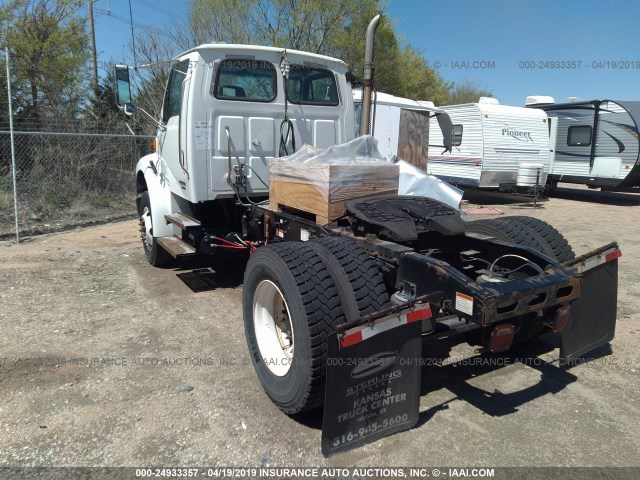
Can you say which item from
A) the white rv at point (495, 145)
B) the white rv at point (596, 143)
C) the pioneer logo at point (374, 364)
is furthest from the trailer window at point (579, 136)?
the pioneer logo at point (374, 364)

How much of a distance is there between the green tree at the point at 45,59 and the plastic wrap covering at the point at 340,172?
9363 mm

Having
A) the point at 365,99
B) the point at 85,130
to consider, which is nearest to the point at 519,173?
the point at 365,99

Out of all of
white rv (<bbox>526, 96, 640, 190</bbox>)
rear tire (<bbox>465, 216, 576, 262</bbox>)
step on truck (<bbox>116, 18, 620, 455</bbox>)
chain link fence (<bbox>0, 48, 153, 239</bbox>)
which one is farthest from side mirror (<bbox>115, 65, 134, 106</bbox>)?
white rv (<bbox>526, 96, 640, 190</bbox>)

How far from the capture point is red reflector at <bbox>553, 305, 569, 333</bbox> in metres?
3.00

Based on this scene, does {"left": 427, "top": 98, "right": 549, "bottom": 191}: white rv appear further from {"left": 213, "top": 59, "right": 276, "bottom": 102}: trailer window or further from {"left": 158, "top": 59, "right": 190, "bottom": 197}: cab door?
{"left": 158, "top": 59, "right": 190, "bottom": 197}: cab door

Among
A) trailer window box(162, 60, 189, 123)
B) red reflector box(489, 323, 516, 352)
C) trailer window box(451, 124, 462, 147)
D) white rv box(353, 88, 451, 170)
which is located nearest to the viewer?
red reflector box(489, 323, 516, 352)

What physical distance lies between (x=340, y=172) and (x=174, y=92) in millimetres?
2886

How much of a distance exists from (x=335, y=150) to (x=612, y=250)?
7.30 feet

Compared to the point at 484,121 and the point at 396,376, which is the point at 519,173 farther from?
the point at 396,376

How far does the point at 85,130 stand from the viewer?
1155 cm

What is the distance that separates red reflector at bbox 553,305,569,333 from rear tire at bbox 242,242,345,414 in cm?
131

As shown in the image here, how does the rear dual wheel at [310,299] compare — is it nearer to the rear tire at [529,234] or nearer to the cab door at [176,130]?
A: the rear tire at [529,234]

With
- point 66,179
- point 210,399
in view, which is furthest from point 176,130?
point 66,179

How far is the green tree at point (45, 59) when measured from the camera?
11.7 meters
